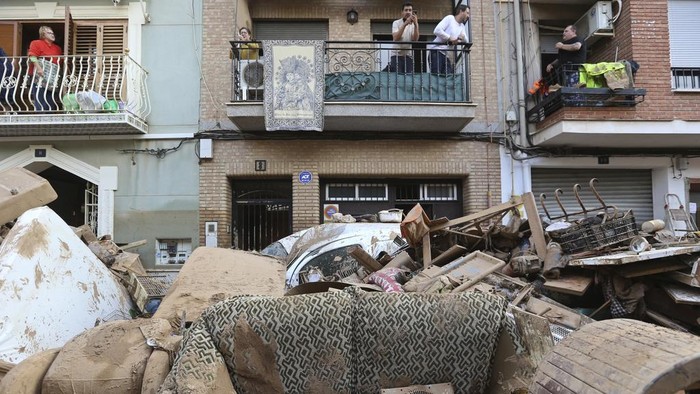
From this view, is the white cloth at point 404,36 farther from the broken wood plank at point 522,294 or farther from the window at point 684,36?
the broken wood plank at point 522,294

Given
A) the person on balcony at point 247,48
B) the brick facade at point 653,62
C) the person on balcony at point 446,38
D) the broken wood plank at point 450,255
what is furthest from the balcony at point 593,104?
the person on balcony at point 247,48

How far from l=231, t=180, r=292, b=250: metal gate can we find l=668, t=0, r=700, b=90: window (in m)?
8.85

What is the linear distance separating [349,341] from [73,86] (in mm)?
9602

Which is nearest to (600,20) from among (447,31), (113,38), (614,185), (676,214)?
(447,31)

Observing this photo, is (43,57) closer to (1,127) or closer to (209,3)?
(1,127)

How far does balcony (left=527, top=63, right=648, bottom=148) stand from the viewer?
346 inches

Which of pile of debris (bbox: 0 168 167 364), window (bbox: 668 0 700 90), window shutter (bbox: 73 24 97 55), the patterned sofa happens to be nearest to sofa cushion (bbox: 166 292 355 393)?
the patterned sofa

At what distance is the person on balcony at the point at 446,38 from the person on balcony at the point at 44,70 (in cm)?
753

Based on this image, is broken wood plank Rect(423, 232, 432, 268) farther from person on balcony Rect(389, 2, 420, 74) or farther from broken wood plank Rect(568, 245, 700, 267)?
person on balcony Rect(389, 2, 420, 74)

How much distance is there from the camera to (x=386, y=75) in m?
9.21

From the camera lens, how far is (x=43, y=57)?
908cm

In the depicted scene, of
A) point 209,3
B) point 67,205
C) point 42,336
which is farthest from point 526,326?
point 67,205

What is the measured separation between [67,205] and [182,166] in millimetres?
3808

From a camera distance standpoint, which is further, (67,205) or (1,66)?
(67,205)
